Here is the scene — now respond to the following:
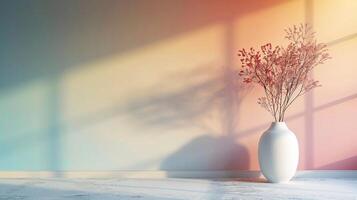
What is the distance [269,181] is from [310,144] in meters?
0.67

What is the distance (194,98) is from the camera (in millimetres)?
4570

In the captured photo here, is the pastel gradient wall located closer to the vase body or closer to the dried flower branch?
the dried flower branch

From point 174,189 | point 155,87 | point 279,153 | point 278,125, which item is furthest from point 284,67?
point 174,189

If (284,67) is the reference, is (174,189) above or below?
below

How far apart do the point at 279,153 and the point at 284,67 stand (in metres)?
0.86

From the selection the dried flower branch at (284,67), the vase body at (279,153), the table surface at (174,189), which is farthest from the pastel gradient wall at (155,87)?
the vase body at (279,153)

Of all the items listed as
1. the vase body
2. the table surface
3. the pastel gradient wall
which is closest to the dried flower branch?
the pastel gradient wall

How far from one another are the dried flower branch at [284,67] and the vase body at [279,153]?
0.24 m

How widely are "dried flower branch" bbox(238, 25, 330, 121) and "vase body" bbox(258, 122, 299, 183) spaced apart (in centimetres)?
24

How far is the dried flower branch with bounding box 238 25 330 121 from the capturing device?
13.7 feet

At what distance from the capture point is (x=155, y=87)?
181 inches

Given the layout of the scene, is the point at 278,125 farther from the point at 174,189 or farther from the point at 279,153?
the point at 174,189

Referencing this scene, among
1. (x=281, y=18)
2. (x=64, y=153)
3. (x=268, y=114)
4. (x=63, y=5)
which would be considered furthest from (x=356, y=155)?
(x=63, y=5)

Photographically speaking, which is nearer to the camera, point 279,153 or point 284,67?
point 279,153
